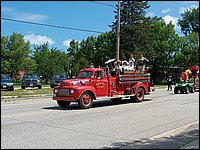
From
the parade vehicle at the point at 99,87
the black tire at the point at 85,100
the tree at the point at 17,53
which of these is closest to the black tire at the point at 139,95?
the parade vehicle at the point at 99,87

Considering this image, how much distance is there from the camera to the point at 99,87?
14.5m

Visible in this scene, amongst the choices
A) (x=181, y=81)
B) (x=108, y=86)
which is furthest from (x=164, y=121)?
(x=181, y=81)

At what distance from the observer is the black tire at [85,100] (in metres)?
13.5

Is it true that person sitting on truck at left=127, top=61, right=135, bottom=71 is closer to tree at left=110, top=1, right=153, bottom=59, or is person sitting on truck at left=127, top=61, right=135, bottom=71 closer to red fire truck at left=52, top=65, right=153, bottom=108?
red fire truck at left=52, top=65, right=153, bottom=108

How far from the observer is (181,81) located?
22750mm

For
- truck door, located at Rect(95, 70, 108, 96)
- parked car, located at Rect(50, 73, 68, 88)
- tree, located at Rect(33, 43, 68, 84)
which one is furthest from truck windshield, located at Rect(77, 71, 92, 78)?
tree, located at Rect(33, 43, 68, 84)

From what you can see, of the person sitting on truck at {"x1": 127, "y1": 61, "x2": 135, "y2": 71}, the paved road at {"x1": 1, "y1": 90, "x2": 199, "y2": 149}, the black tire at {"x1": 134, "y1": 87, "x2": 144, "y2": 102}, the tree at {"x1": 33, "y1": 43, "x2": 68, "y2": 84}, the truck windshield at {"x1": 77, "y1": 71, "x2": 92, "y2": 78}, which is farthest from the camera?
the tree at {"x1": 33, "y1": 43, "x2": 68, "y2": 84}

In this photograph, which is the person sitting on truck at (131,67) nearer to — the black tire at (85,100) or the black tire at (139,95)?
the black tire at (139,95)

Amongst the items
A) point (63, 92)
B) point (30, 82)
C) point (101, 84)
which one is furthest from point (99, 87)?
point (30, 82)

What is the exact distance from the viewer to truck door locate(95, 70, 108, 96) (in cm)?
1440

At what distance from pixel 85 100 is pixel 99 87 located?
1129mm

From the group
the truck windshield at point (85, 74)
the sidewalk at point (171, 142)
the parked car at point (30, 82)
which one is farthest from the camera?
the parked car at point (30, 82)

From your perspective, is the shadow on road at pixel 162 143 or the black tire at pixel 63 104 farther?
the black tire at pixel 63 104

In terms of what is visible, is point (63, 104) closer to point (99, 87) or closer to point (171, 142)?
point (99, 87)
